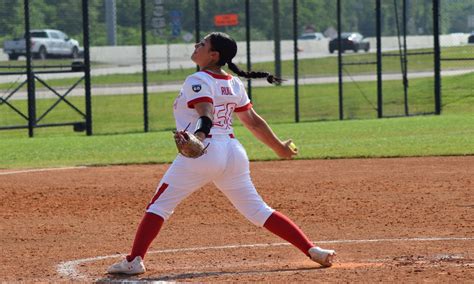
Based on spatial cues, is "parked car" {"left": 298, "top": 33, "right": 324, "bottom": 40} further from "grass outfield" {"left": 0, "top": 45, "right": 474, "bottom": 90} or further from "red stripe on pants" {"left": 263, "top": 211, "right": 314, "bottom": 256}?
"red stripe on pants" {"left": 263, "top": 211, "right": 314, "bottom": 256}

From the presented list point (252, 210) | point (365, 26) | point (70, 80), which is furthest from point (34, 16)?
point (252, 210)

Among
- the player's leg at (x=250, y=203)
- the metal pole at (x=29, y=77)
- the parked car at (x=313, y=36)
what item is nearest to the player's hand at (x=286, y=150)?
the player's leg at (x=250, y=203)

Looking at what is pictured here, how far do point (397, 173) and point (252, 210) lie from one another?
7766mm

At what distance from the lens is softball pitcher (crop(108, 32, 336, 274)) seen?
25.5 ft

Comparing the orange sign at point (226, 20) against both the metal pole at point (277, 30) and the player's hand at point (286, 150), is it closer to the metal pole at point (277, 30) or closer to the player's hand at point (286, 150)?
the metal pole at point (277, 30)

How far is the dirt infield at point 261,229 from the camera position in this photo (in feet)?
26.8

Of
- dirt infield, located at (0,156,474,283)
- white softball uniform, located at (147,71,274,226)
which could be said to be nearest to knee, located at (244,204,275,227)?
white softball uniform, located at (147,71,274,226)

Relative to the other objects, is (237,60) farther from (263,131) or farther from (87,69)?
(263,131)

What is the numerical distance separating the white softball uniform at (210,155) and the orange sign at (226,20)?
23557 millimetres

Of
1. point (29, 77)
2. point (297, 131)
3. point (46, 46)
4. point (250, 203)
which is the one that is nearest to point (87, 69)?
point (46, 46)

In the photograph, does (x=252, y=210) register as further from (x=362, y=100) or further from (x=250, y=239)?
(x=362, y=100)

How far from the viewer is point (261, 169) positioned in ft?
55.5

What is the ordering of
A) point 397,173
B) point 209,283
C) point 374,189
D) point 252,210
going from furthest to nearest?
point 397,173 → point 374,189 → point 252,210 → point 209,283

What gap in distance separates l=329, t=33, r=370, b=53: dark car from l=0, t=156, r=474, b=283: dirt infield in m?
16.2
